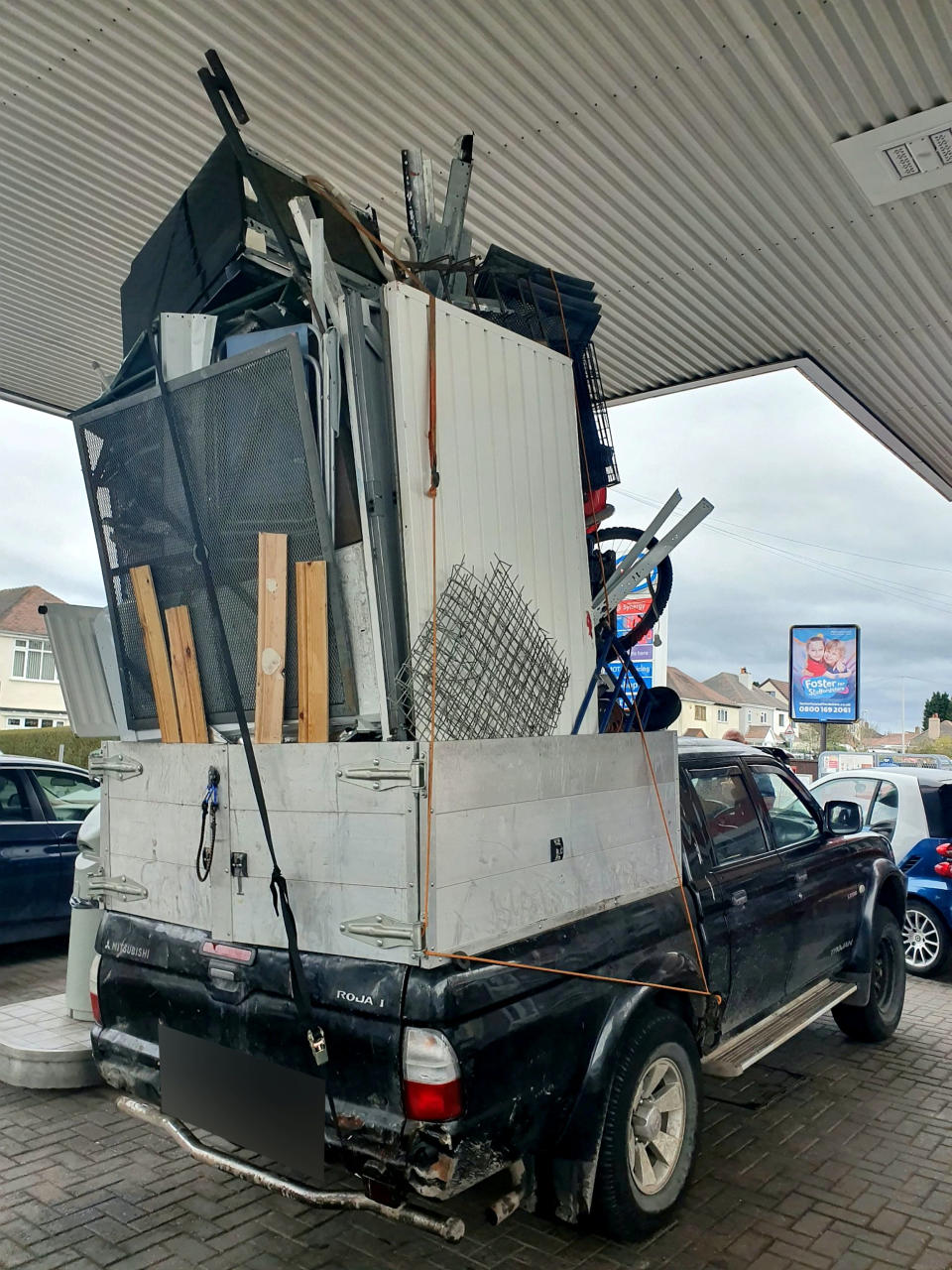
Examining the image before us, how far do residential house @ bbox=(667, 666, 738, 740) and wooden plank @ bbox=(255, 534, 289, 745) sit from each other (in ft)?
230

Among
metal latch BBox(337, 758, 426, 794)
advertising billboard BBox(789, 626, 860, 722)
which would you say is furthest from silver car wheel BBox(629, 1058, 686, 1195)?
advertising billboard BBox(789, 626, 860, 722)

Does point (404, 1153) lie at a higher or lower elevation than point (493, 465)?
lower

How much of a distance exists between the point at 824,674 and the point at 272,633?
16.5 meters

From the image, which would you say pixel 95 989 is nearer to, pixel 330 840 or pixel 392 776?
pixel 330 840

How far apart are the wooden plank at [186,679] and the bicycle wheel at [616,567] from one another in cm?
171

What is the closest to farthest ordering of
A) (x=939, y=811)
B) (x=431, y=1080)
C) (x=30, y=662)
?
(x=431, y=1080)
(x=939, y=811)
(x=30, y=662)

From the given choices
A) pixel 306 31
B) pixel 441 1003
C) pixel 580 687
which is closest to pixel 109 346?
pixel 306 31

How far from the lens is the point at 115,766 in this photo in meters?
3.68

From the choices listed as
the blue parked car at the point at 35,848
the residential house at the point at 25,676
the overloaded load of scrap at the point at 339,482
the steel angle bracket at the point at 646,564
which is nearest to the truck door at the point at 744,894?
the overloaded load of scrap at the point at 339,482

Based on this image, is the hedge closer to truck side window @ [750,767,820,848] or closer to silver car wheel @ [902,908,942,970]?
silver car wheel @ [902,908,942,970]

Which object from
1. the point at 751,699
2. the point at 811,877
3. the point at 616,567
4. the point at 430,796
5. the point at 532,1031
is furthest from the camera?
the point at 751,699

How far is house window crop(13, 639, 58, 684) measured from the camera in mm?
43750

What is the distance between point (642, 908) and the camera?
361 centimetres

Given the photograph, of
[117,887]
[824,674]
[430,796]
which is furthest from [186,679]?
[824,674]
